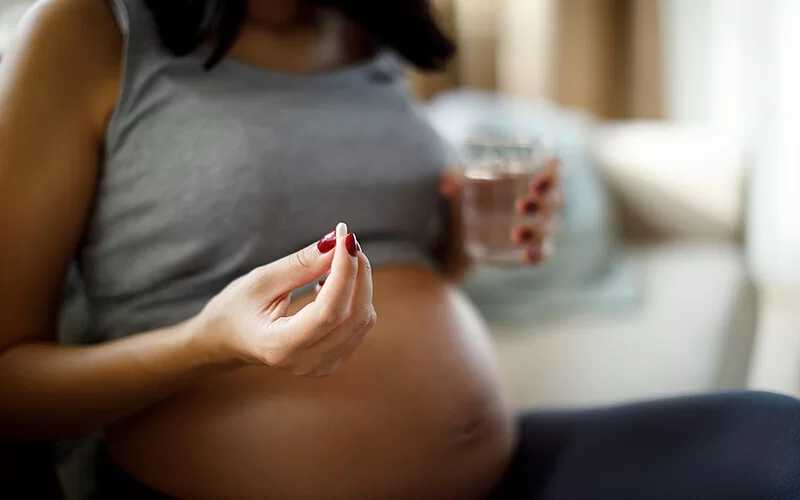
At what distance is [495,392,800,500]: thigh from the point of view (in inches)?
25.9

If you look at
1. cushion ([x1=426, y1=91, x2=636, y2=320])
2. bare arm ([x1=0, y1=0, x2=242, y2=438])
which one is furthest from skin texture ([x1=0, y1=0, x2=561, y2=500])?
cushion ([x1=426, y1=91, x2=636, y2=320])

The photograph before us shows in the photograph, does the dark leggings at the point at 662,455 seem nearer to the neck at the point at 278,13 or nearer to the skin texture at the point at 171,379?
the skin texture at the point at 171,379

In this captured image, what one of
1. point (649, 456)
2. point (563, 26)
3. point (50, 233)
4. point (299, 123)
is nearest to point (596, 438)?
point (649, 456)

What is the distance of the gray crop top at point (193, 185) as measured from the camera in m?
0.68

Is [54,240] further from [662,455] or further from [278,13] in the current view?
[662,455]

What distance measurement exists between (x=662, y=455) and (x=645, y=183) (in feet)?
3.46

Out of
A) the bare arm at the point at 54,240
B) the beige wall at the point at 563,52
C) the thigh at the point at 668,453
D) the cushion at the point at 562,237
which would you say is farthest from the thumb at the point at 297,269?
the beige wall at the point at 563,52

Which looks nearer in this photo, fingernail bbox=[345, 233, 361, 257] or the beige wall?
fingernail bbox=[345, 233, 361, 257]

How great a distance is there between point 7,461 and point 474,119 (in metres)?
1.14

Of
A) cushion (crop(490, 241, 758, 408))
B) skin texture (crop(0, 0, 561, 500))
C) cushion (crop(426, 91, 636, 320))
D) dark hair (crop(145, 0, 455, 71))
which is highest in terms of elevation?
dark hair (crop(145, 0, 455, 71))

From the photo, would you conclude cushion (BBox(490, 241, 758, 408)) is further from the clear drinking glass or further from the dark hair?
the dark hair

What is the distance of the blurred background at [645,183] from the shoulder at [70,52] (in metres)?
0.03

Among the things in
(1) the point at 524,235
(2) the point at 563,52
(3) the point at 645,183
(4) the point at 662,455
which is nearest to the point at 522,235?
(1) the point at 524,235

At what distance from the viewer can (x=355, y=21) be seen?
958 millimetres
